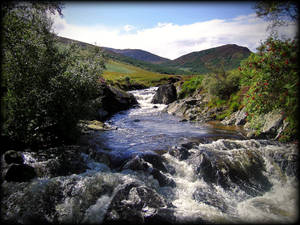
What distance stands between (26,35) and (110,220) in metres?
12.7

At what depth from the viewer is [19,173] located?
935 cm

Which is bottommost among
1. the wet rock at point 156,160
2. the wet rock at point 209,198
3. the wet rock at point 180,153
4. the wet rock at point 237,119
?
the wet rock at point 209,198

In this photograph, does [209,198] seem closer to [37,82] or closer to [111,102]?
[37,82]

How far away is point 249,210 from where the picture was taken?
8.40m

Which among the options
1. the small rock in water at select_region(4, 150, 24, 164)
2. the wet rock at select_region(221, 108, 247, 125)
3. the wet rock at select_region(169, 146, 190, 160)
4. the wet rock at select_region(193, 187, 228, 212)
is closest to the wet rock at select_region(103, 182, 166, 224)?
the wet rock at select_region(193, 187, 228, 212)

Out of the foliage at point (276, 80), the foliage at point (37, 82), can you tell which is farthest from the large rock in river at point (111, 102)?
the foliage at point (276, 80)

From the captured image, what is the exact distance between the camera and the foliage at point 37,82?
11344 mm

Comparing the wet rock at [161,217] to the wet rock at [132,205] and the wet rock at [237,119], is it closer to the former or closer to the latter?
the wet rock at [132,205]

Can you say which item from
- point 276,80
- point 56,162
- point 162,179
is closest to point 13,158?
point 56,162

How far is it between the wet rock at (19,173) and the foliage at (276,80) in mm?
13241

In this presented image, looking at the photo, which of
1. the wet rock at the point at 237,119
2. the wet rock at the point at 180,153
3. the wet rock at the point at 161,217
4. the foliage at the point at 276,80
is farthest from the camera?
the wet rock at the point at 237,119

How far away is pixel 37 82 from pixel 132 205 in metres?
10.8

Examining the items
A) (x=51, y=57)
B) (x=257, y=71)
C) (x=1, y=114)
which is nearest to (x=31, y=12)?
(x=51, y=57)

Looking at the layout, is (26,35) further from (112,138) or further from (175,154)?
(175,154)
